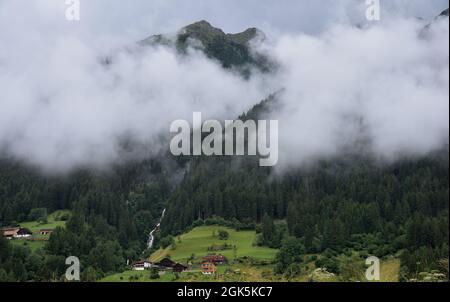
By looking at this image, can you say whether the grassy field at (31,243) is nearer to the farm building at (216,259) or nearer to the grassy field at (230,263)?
the grassy field at (230,263)

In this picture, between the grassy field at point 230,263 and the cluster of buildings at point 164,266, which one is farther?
the cluster of buildings at point 164,266

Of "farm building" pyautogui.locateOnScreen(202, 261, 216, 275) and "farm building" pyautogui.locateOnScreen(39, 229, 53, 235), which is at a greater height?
"farm building" pyautogui.locateOnScreen(39, 229, 53, 235)

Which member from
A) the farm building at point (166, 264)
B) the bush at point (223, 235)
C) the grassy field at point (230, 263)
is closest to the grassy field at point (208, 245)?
the grassy field at point (230, 263)

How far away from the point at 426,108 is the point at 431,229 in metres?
29.9

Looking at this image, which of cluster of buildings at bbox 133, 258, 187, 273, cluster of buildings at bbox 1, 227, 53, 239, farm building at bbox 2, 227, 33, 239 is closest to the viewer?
cluster of buildings at bbox 133, 258, 187, 273

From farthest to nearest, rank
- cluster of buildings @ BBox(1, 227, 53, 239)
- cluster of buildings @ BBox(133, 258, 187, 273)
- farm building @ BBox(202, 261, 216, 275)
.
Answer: cluster of buildings @ BBox(1, 227, 53, 239) < cluster of buildings @ BBox(133, 258, 187, 273) < farm building @ BBox(202, 261, 216, 275)

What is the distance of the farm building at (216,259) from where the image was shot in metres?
137

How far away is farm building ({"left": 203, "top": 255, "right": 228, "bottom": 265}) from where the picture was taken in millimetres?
137000

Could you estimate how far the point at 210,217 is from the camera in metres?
196

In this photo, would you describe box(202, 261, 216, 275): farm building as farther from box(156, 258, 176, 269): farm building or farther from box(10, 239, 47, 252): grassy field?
box(10, 239, 47, 252): grassy field

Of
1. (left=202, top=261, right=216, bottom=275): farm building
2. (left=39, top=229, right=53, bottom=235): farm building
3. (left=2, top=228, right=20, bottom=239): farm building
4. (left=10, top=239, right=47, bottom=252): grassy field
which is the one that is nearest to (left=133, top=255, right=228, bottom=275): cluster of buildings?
(left=202, top=261, right=216, bottom=275): farm building
